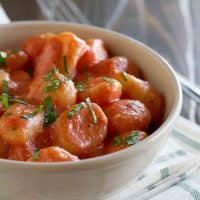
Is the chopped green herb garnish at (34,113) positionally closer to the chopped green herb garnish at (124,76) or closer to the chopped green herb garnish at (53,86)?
the chopped green herb garnish at (53,86)

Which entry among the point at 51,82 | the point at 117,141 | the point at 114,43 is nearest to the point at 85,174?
the point at 117,141

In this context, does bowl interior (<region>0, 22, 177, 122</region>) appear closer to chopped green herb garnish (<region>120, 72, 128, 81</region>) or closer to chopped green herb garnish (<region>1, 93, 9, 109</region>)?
chopped green herb garnish (<region>120, 72, 128, 81</region>)

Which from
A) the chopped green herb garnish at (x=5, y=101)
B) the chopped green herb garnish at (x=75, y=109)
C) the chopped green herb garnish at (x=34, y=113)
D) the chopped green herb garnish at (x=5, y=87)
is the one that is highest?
the chopped green herb garnish at (x=75, y=109)

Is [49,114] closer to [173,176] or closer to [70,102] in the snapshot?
[70,102]

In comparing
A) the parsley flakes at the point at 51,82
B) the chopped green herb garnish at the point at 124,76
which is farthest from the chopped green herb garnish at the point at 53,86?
the chopped green herb garnish at the point at 124,76

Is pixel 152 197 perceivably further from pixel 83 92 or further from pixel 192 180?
pixel 83 92

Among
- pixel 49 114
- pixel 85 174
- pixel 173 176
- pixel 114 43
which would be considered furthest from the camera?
pixel 114 43

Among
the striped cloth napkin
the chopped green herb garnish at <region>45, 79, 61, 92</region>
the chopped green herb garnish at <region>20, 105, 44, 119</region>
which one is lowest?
the striped cloth napkin

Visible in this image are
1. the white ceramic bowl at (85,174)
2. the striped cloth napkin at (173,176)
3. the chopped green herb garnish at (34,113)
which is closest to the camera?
the white ceramic bowl at (85,174)

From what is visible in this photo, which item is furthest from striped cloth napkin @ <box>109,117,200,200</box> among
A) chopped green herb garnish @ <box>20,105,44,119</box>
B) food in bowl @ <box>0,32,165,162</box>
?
chopped green herb garnish @ <box>20,105,44,119</box>
